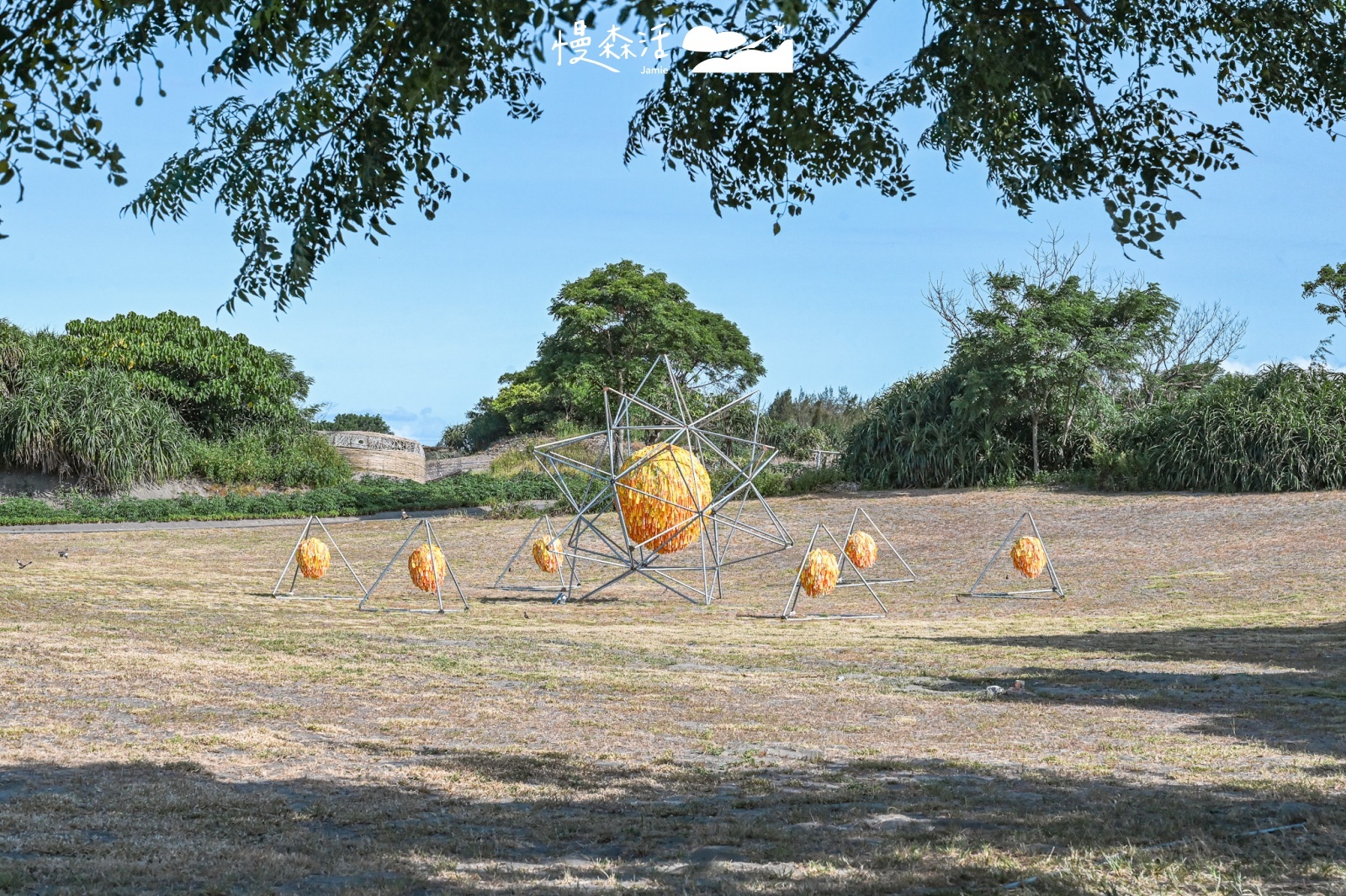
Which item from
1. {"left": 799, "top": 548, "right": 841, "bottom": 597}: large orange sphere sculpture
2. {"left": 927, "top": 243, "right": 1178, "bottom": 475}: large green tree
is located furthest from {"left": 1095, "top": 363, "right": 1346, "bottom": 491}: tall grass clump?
{"left": 799, "top": 548, "right": 841, "bottom": 597}: large orange sphere sculpture

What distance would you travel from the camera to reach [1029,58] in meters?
4.44

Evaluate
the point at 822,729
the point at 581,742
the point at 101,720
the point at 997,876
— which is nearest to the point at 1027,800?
the point at 997,876

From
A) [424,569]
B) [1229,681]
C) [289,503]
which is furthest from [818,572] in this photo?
[289,503]

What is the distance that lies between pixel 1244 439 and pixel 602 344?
2577 cm

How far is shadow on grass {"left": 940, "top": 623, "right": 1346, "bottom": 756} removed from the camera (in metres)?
6.39

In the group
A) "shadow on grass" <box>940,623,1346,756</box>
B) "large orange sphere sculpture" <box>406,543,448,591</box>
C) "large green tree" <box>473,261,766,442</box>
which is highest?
"large green tree" <box>473,261,766,442</box>

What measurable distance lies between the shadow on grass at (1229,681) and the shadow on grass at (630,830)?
1785mm

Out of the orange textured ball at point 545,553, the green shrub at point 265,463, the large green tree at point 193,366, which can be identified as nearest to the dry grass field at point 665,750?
the orange textured ball at point 545,553

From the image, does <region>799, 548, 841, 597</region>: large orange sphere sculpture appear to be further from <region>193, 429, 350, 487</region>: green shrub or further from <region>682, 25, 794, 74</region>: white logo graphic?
<region>193, 429, 350, 487</region>: green shrub

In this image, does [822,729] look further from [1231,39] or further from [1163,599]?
[1163,599]

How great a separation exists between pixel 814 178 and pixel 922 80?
27.6 inches

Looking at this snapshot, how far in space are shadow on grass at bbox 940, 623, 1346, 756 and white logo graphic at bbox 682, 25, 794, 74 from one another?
385 centimetres

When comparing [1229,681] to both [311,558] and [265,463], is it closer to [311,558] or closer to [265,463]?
[311,558]

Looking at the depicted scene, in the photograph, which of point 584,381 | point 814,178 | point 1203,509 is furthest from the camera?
point 584,381
